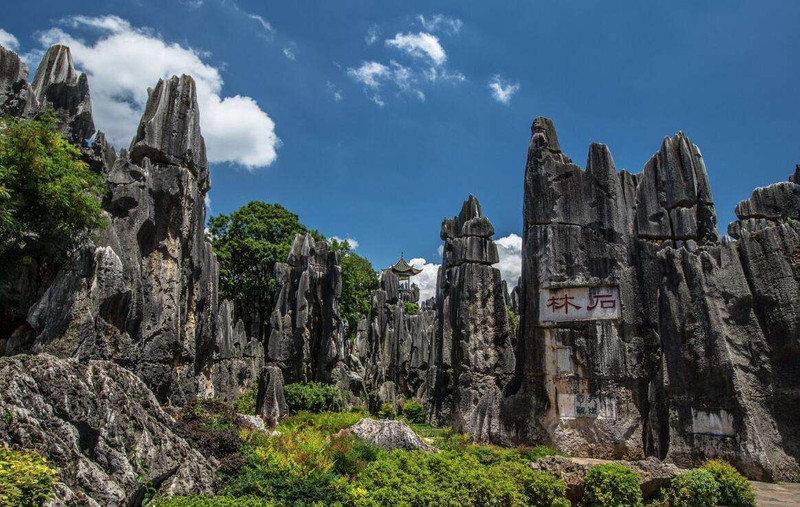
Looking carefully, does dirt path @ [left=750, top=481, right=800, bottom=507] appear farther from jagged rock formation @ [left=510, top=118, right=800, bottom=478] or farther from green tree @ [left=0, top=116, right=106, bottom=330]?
green tree @ [left=0, top=116, right=106, bottom=330]

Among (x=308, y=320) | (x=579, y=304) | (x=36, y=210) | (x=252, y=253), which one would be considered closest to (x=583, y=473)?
(x=579, y=304)

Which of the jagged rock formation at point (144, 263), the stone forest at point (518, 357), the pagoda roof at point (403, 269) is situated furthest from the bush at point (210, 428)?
the pagoda roof at point (403, 269)

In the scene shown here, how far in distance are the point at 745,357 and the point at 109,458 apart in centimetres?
1118

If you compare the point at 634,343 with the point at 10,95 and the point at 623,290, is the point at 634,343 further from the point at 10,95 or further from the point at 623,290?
the point at 10,95

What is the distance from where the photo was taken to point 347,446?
913cm

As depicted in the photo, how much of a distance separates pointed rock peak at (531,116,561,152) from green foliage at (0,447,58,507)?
12.0 metres

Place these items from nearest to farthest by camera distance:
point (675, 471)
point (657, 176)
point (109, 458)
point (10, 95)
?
1. point (109, 458)
2. point (675, 471)
3. point (10, 95)
4. point (657, 176)

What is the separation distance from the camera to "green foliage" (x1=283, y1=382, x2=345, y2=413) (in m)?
17.5

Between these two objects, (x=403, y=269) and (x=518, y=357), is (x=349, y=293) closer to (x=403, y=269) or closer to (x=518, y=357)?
(x=518, y=357)

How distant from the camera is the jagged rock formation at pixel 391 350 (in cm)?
3091

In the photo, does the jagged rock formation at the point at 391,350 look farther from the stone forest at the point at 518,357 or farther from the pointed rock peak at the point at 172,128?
the pointed rock peak at the point at 172,128

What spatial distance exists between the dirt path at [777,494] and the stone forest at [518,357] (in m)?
0.33

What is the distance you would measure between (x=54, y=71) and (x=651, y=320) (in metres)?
16.3

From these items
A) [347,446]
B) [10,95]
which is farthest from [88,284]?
[10,95]
